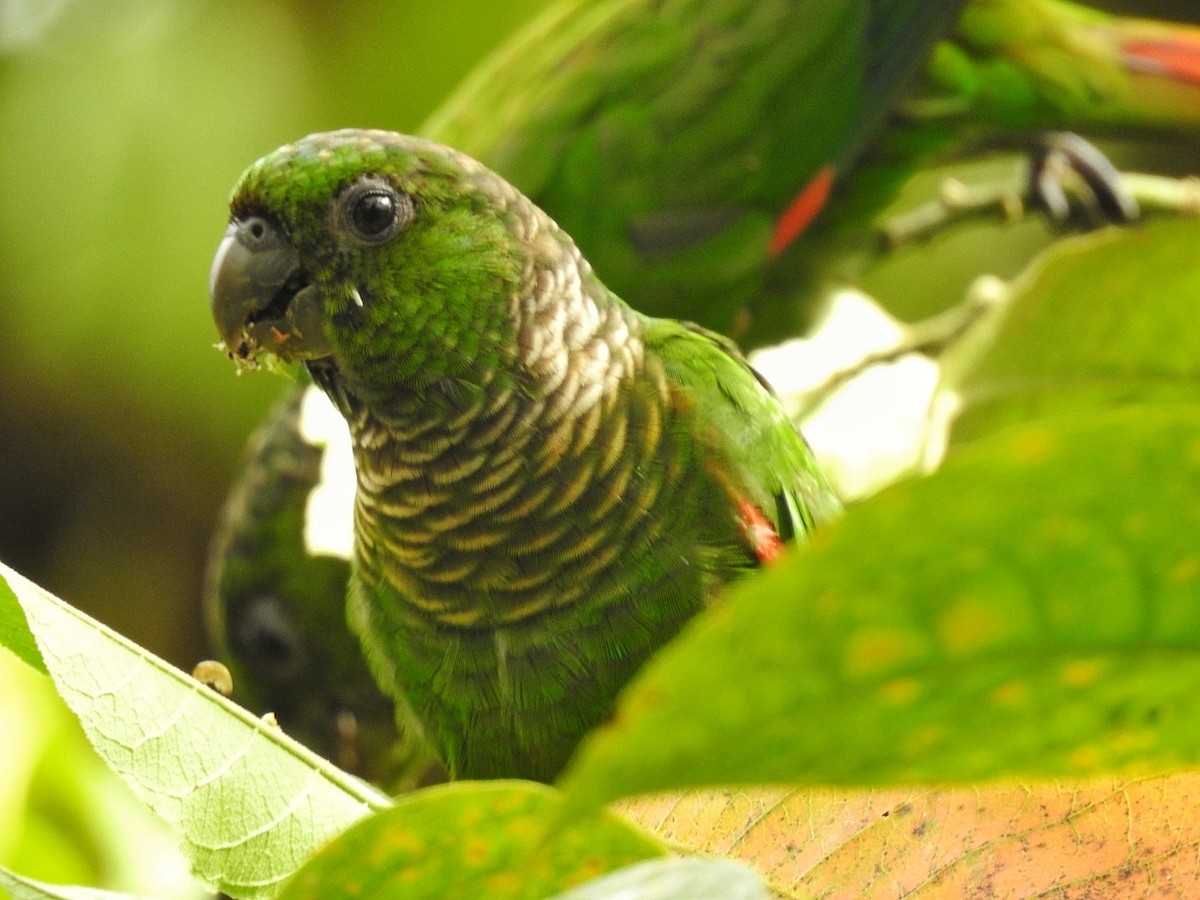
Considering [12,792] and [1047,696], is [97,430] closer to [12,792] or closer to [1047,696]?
[12,792]

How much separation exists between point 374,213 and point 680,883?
69cm

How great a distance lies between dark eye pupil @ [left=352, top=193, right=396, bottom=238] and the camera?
945 millimetres

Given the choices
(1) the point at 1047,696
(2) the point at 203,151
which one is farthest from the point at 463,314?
(2) the point at 203,151

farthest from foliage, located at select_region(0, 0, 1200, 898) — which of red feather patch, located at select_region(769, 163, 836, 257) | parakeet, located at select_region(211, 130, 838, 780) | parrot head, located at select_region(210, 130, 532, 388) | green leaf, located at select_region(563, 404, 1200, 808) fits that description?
red feather patch, located at select_region(769, 163, 836, 257)

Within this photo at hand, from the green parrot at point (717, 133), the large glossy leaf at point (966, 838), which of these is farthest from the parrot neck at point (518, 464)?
the green parrot at point (717, 133)

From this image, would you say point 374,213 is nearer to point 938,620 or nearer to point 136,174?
point 938,620

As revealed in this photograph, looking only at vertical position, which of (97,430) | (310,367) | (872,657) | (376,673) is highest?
(872,657)

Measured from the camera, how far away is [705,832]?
0.63 metres

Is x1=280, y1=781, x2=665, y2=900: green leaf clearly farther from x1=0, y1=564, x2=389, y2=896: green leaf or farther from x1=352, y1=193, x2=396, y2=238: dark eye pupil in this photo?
x1=352, y1=193, x2=396, y2=238: dark eye pupil

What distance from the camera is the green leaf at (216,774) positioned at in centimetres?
59

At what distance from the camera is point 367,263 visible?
957mm

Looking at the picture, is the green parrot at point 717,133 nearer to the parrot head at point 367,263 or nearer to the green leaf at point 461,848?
the parrot head at point 367,263

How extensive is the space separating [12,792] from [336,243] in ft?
1.68

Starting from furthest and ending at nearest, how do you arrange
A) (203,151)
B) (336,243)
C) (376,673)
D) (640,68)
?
(203,151) → (640,68) → (376,673) → (336,243)
